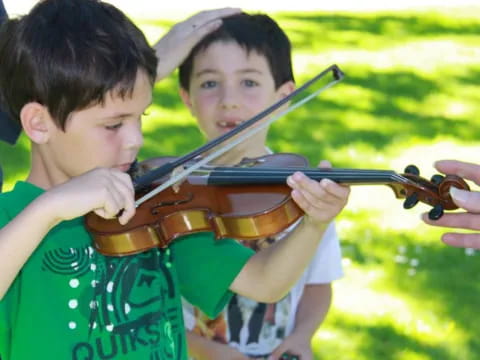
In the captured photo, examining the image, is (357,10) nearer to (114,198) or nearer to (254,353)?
(254,353)

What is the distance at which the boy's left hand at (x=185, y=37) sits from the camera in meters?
3.13

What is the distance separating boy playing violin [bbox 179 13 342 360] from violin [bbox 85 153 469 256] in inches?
17.8

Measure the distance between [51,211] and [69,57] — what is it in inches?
17.6

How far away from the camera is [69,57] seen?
229cm

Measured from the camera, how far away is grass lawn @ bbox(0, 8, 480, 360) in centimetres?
407

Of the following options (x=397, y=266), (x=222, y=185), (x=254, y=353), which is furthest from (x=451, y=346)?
(x=222, y=185)

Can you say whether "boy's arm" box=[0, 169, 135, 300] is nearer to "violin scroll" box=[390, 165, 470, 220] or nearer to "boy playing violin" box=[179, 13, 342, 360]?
"violin scroll" box=[390, 165, 470, 220]

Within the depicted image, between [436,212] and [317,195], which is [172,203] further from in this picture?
[436,212]

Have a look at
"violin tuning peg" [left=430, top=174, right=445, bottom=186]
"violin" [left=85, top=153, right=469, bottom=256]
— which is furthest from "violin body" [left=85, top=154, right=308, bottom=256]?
"violin tuning peg" [left=430, top=174, right=445, bottom=186]

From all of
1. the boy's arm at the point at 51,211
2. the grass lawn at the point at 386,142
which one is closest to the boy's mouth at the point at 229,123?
the boy's arm at the point at 51,211

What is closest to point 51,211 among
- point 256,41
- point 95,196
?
point 95,196

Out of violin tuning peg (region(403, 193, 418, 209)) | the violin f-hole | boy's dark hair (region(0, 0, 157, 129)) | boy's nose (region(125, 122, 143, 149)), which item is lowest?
violin tuning peg (region(403, 193, 418, 209))

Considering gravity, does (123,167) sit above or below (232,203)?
above

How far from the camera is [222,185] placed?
99.3 inches
